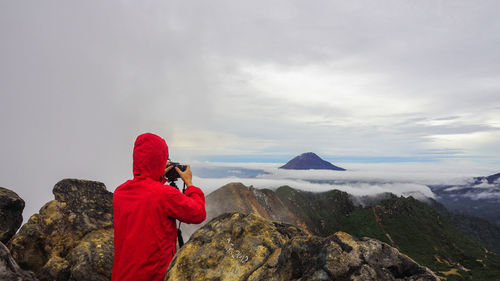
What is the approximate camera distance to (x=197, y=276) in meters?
6.23

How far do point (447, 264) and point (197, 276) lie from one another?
239291mm

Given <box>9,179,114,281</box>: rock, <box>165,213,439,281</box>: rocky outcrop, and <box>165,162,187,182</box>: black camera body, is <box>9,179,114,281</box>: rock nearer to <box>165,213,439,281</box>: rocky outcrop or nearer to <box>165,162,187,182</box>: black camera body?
<box>165,213,439,281</box>: rocky outcrop

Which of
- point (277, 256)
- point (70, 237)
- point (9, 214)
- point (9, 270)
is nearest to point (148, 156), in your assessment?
point (277, 256)

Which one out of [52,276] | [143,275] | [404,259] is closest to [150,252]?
[143,275]

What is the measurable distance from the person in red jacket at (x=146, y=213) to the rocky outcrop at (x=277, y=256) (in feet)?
3.46

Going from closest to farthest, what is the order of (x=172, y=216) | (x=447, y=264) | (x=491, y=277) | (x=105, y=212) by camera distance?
1. (x=172, y=216)
2. (x=105, y=212)
3. (x=491, y=277)
4. (x=447, y=264)

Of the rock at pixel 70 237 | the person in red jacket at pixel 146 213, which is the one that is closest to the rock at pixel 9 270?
the rock at pixel 70 237

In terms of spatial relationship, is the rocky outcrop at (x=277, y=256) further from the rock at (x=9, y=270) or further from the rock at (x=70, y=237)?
the rock at (x=70, y=237)

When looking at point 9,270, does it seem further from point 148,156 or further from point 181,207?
point 181,207

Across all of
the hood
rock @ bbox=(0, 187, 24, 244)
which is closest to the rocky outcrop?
the hood

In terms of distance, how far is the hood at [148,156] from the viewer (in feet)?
18.1

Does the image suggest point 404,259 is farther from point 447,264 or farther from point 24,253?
point 447,264

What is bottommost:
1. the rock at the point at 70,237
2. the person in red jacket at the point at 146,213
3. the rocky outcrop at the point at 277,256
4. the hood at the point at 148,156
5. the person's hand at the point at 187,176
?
the rock at the point at 70,237

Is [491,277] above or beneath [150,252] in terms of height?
beneath
